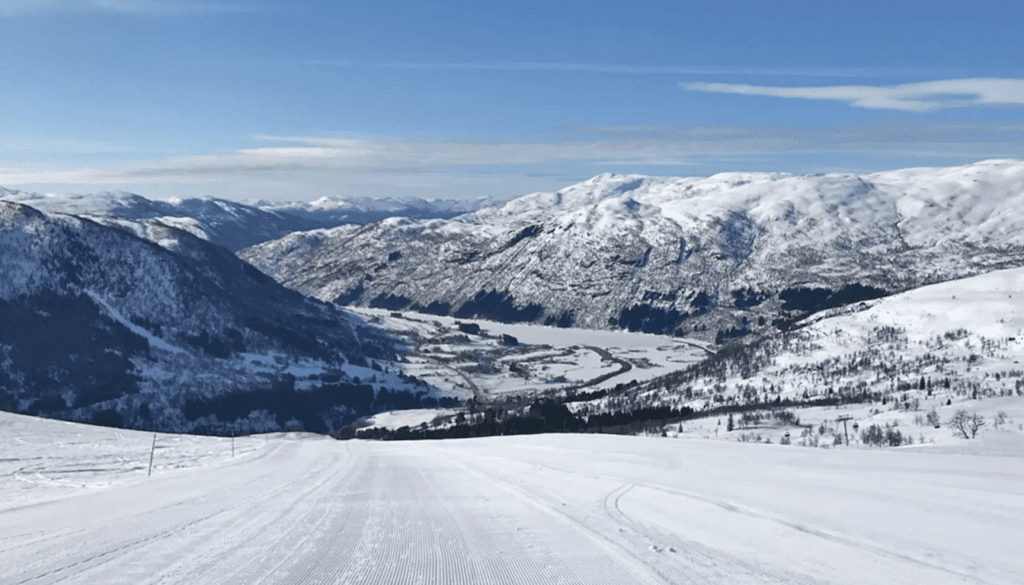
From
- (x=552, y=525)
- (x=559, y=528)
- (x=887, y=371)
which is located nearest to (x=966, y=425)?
(x=552, y=525)

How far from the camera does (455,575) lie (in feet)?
38.5

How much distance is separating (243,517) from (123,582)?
646 centimetres

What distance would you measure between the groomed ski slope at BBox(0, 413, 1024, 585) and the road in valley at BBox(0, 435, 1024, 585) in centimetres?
6

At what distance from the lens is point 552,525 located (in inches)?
620

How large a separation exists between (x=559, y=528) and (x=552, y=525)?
0.42m

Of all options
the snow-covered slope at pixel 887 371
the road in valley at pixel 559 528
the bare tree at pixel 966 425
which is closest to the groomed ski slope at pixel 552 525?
the road in valley at pixel 559 528

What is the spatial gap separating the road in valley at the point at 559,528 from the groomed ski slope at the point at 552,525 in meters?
0.06

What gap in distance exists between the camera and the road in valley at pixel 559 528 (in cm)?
1166

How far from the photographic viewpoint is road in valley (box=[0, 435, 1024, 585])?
1166 centimetres

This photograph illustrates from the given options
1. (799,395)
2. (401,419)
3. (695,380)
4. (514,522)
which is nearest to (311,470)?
(514,522)

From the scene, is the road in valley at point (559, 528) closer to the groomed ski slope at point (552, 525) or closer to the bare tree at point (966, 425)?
the groomed ski slope at point (552, 525)

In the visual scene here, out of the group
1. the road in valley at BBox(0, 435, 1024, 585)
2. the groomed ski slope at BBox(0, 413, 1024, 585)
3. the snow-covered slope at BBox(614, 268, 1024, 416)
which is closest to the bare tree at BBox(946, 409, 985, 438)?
the snow-covered slope at BBox(614, 268, 1024, 416)

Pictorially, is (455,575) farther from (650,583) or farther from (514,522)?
(514,522)

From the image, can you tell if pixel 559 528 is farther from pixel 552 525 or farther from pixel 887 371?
pixel 887 371
